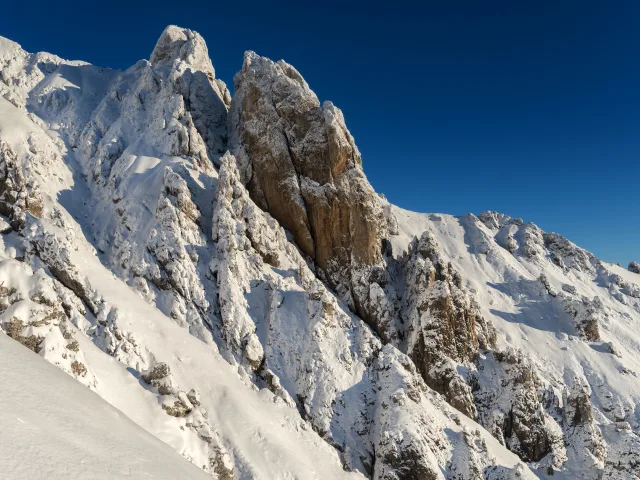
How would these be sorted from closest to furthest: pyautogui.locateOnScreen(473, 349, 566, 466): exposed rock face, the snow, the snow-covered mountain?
the snow
the snow-covered mountain
pyautogui.locateOnScreen(473, 349, 566, 466): exposed rock face

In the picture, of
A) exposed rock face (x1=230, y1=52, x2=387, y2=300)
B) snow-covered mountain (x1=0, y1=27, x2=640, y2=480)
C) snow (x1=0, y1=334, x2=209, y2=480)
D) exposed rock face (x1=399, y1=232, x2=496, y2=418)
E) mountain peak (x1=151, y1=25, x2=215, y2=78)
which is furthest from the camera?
mountain peak (x1=151, y1=25, x2=215, y2=78)

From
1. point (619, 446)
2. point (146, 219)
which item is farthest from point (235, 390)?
point (619, 446)

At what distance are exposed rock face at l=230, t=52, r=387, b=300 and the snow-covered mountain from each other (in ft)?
1.20

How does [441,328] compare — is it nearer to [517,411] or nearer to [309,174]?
[517,411]

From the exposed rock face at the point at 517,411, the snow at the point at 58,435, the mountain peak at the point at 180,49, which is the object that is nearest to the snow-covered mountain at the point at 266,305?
the exposed rock face at the point at 517,411

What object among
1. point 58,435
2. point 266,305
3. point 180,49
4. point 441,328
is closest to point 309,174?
point 266,305

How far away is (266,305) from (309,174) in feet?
83.0

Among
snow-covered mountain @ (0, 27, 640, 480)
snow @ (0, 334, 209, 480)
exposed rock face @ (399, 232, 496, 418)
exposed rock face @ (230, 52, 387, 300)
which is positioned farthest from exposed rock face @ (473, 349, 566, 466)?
snow @ (0, 334, 209, 480)

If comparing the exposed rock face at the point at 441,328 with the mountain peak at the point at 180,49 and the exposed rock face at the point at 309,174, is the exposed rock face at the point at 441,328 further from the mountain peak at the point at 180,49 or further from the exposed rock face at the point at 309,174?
the mountain peak at the point at 180,49

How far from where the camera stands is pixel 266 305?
52.5 m

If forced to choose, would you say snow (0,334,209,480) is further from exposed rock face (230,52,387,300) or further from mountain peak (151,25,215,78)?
mountain peak (151,25,215,78)

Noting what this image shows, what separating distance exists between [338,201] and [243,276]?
20.9 m

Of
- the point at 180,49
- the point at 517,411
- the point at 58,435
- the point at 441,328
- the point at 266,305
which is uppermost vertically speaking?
the point at 180,49

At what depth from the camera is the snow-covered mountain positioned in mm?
39469
